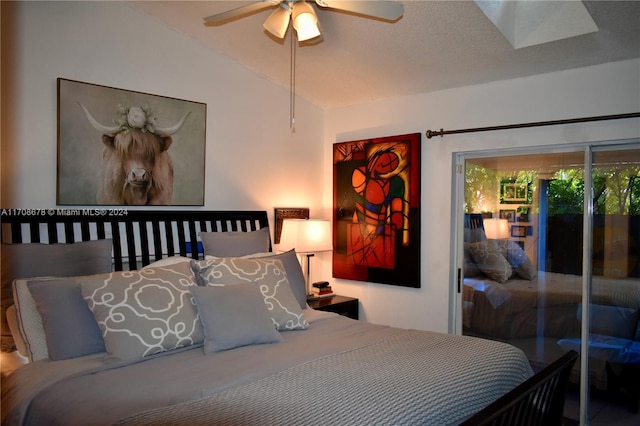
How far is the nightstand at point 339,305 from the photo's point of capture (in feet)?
12.7

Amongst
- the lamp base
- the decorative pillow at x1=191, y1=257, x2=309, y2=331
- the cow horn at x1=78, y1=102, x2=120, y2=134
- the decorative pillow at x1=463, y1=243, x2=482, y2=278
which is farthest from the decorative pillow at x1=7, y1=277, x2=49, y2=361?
the decorative pillow at x1=463, y1=243, x2=482, y2=278

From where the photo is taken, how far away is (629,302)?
3092 millimetres

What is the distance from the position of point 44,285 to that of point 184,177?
1.42 metres

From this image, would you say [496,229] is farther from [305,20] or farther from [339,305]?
[305,20]

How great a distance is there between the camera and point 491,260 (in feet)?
12.0

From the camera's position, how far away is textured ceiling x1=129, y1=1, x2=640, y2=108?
2.73m

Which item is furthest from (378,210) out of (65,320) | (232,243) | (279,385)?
(65,320)

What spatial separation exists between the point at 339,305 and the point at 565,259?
174 cm

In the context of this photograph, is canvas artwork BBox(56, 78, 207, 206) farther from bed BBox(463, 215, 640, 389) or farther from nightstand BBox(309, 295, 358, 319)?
bed BBox(463, 215, 640, 389)

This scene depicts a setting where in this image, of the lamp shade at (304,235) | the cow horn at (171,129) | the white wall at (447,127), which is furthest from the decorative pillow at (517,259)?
the cow horn at (171,129)

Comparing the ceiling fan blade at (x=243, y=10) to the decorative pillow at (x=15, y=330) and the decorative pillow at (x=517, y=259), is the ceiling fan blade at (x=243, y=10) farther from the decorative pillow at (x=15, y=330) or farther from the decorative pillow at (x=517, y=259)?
the decorative pillow at (x=517, y=259)

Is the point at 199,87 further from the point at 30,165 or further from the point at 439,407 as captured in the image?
the point at 439,407

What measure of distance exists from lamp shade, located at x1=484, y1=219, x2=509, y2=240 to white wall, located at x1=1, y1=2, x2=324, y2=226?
5.29ft

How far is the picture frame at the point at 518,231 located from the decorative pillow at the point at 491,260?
0.55ft
